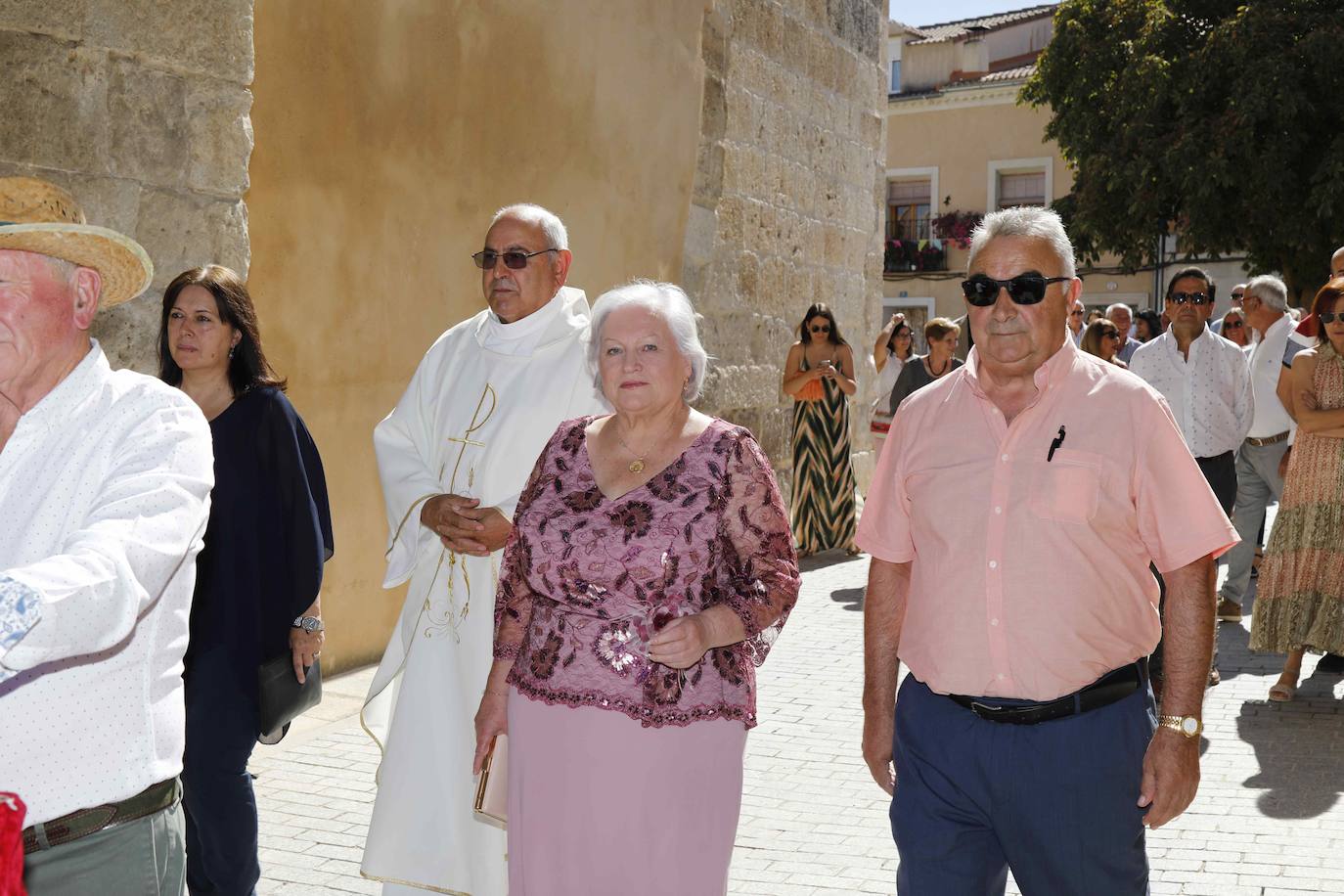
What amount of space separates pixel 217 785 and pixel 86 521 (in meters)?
1.90

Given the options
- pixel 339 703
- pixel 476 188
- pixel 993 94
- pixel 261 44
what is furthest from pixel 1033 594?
pixel 993 94

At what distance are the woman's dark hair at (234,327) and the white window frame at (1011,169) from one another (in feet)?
109

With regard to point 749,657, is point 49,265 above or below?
above

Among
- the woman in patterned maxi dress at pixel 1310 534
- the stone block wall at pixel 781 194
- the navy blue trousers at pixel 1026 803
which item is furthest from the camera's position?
the stone block wall at pixel 781 194

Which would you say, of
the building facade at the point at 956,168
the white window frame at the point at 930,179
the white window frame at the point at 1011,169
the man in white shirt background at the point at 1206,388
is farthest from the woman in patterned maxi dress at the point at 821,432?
the white window frame at the point at 930,179

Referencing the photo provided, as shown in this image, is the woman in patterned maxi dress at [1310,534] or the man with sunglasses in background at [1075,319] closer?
the man with sunglasses in background at [1075,319]

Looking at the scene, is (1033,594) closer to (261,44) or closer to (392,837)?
(392,837)

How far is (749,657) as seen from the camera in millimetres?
3285

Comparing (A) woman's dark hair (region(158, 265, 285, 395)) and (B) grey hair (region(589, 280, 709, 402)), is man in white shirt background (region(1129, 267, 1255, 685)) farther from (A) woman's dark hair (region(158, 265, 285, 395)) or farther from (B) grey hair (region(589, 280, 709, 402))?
(A) woman's dark hair (region(158, 265, 285, 395))

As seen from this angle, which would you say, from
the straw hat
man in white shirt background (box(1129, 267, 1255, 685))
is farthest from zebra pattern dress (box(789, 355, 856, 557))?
the straw hat

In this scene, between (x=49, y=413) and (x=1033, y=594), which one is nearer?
(x=49, y=413)

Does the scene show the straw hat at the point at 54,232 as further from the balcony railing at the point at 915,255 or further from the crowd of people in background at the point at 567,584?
the balcony railing at the point at 915,255

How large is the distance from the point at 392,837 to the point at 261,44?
3.85 metres

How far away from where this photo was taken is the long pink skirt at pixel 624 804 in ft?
10.1
